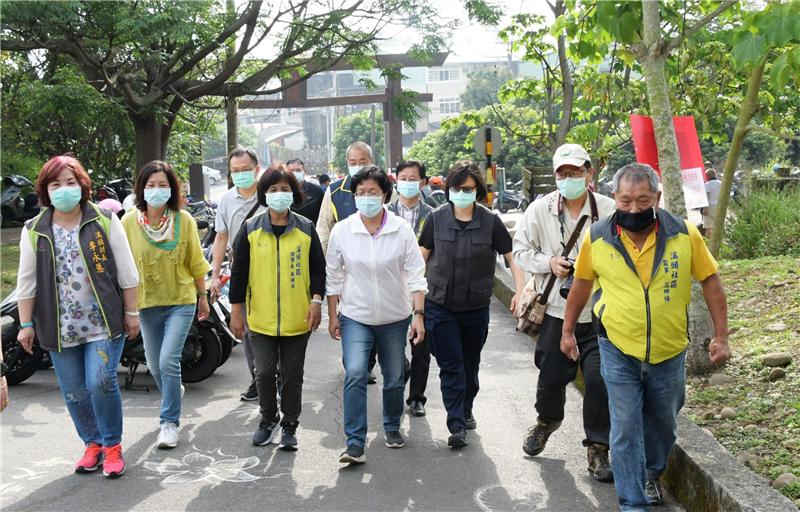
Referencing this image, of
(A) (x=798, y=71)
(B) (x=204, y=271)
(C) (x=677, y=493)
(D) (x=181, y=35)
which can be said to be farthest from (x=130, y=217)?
(D) (x=181, y=35)

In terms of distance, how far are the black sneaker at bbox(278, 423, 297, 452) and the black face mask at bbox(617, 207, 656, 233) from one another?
8.66 feet

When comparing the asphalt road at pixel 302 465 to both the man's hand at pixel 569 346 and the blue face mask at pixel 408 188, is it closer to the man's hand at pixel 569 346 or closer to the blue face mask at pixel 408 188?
the man's hand at pixel 569 346

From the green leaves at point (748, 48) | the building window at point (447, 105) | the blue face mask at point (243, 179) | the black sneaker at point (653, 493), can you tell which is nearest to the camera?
the black sneaker at point (653, 493)

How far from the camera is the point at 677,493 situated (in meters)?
5.42

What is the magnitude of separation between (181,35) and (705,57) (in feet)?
26.6

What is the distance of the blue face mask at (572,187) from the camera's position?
19.4ft

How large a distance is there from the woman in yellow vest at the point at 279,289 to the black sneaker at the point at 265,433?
0.55 feet

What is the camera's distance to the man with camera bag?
5.77m

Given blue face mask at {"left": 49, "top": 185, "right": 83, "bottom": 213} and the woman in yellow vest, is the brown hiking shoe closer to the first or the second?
the woman in yellow vest

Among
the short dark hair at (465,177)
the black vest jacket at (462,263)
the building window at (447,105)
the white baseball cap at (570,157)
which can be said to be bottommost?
the black vest jacket at (462,263)

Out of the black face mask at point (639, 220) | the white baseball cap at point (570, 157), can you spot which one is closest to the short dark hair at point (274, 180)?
the white baseball cap at point (570, 157)

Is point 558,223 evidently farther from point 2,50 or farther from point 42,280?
point 2,50

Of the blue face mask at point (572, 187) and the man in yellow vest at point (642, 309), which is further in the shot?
the blue face mask at point (572, 187)

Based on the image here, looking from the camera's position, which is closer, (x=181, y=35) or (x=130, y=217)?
(x=130, y=217)
